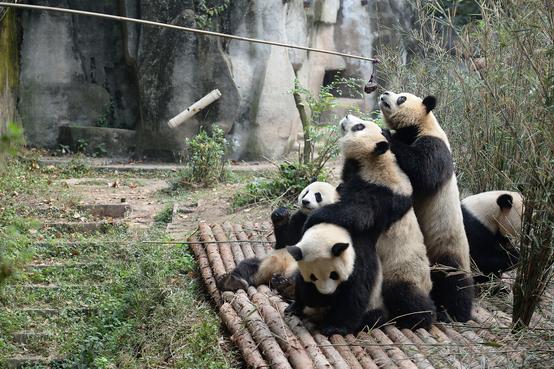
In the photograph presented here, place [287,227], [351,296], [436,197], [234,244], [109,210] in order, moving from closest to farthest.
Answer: [351,296] → [436,197] → [287,227] → [234,244] → [109,210]

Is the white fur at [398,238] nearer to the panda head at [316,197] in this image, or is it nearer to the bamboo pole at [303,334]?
the panda head at [316,197]

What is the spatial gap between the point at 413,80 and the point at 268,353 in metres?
5.72

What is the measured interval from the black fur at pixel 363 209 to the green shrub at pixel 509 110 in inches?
29.6

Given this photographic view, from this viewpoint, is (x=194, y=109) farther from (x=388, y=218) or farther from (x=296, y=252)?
(x=296, y=252)

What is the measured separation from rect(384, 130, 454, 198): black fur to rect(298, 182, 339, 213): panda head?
540 mm

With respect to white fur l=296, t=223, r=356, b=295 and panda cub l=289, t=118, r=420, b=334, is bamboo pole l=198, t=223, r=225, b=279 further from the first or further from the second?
white fur l=296, t=223, r=356, b=295

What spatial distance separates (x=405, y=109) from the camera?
19.5ft

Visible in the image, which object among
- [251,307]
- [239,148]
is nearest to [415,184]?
[251,307]

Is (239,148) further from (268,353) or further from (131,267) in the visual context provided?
(268,353)

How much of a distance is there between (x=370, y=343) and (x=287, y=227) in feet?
4.81

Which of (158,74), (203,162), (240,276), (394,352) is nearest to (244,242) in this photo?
(240,276)

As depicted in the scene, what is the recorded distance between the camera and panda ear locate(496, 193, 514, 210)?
248 inches

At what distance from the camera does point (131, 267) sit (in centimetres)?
775

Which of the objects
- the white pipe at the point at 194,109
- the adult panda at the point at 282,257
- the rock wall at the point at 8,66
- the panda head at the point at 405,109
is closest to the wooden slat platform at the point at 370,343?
the adult panda at the point at 282,257
